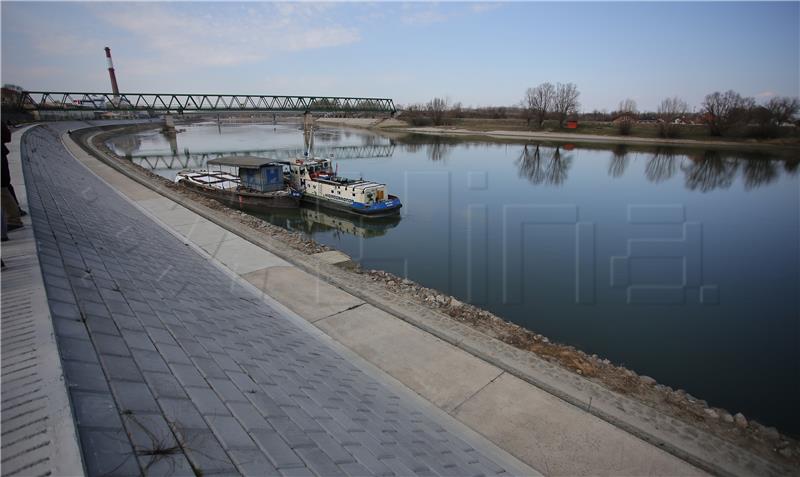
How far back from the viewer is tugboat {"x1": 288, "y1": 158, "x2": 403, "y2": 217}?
2645 centimetres

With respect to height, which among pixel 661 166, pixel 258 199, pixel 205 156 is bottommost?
pixel 258 199

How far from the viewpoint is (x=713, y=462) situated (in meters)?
5.77

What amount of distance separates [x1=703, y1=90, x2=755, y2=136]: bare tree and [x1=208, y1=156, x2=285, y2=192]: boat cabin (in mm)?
88021

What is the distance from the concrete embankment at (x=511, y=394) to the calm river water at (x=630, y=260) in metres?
4.65

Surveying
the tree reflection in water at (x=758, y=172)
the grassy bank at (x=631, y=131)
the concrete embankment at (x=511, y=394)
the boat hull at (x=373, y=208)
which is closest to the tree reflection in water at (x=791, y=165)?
the tree reflection in water at (x=758, y=172)

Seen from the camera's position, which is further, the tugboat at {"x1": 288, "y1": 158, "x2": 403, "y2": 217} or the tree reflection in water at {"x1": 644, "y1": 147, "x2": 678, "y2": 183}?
the tree reflection in water at {"x1": 644, "y1": 147, "x2": 678, "y2": 183}

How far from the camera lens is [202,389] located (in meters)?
3.33

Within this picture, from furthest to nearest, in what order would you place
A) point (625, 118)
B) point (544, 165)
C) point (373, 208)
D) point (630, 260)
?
point (625, 118) < point (544, 165) < point (373, 208) < point (630, 260)

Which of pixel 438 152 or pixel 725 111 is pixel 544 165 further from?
pixel 725 111

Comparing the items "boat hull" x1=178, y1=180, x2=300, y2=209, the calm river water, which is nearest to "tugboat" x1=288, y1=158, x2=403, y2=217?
the calm river water

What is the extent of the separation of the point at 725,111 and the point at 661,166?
1860 inches

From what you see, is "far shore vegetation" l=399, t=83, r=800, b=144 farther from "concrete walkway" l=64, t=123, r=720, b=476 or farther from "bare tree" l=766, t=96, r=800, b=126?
"concrete walkway" l=64, t=123, r=720, b=476

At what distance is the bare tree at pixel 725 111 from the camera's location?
242 ft

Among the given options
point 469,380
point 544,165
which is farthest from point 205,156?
point 469,380
